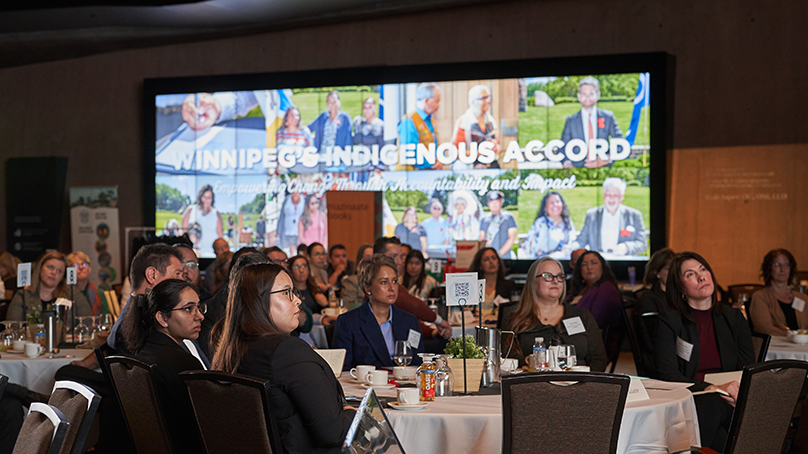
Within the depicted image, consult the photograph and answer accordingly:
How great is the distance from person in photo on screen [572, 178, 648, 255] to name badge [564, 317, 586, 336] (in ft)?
23.1

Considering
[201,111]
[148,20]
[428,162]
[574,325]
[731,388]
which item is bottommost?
[731,388]

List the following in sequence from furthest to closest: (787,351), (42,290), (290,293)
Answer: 1. (42,290)
2. (787,351)
3. (290,293)

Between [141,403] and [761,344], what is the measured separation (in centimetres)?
360

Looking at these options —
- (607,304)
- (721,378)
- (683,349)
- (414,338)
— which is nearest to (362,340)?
(414,338)

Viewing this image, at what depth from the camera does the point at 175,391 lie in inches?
123

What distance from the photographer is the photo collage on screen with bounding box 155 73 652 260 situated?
11.3 meters

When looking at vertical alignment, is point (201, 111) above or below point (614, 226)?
above

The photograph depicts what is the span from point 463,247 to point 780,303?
3765 millimetres

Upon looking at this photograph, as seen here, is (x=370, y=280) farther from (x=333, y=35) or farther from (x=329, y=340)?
(x=333, y=35)

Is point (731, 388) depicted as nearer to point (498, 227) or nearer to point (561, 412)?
point (561, 412)

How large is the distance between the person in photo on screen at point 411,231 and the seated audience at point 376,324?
7169 millimetres

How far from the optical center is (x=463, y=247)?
9.38 metres

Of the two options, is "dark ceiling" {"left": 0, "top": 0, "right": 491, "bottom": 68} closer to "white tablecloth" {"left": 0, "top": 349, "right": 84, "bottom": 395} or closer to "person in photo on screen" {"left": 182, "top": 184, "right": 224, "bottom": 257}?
"person in photo on screen" {"left": 182, "top": 184, "right": 224, "bottom": 257}

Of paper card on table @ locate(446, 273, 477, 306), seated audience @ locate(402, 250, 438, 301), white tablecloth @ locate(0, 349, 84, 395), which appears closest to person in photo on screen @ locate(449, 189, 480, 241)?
seated audience @ locate(402, 250, 438, 301)
